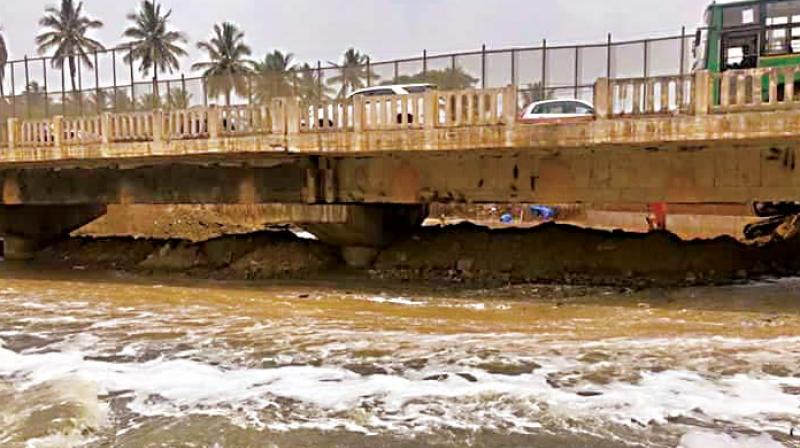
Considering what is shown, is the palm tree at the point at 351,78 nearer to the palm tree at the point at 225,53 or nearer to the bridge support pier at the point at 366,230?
the bridge support pier at the point at 366,230

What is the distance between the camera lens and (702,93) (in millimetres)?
9539

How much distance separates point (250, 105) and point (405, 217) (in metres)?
5.60

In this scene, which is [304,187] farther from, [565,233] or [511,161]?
[565,233]

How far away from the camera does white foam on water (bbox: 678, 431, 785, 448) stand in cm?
507

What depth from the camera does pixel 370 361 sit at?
7.93 metres

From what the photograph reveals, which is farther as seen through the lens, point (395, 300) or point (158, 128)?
point (158, 128)

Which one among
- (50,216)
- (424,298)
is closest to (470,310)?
(424,298)

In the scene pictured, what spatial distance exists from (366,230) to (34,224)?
12.0 meters

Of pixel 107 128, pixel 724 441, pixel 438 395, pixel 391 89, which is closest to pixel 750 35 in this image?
pixel 391 89

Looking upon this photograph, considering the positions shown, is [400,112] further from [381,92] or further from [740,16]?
[740,16]

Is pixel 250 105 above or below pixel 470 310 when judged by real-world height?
above

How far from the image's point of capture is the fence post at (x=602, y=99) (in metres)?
10.1

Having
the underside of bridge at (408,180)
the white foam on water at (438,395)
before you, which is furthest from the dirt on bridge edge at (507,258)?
the white foam on water at (438,395)

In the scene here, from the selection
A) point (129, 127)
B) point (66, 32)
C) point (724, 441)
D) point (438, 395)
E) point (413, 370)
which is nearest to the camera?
point (724, 441)
